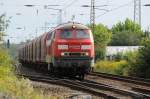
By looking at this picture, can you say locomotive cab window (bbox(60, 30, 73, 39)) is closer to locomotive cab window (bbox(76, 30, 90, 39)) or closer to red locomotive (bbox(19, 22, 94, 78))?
red locomotive (bbox(19, 22, 94, 78))

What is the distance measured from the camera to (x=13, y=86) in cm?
1407

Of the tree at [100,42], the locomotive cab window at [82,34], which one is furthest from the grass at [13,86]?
the tree at [100,42]

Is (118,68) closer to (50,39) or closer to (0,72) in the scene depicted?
(50,39)

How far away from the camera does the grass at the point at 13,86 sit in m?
11.9

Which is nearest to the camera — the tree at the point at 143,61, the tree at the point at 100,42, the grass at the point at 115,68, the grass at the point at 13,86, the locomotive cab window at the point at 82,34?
the grass at the point at 13,86

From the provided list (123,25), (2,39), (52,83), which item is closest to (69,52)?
(52,83)

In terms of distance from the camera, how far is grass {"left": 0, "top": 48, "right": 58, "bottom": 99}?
39.2 ft

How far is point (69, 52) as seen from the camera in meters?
27.3

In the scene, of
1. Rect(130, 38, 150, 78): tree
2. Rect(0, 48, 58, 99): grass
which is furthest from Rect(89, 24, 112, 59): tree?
Rect(0, 48, 58, 99): grass

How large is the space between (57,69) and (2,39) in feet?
30.4

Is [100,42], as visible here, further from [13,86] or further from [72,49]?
[13,86]

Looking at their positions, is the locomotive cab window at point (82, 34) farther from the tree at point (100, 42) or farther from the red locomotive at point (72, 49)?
the tree at point (100, 42)

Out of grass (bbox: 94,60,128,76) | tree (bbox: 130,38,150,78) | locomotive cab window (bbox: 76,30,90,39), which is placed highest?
locomotive cab window (bbox: 76,30,90,39)

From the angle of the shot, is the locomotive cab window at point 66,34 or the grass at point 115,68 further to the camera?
the grass at point 115,68
